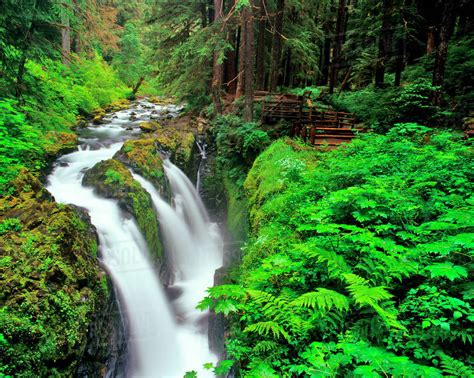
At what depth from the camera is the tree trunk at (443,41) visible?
9055mm

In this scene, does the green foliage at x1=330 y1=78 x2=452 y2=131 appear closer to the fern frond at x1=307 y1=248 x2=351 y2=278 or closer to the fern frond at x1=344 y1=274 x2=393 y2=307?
the fern frond at x1=307 y1=248 x2=351 y2=278

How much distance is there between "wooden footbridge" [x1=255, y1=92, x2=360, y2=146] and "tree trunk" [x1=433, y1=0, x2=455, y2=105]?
291 centimetres

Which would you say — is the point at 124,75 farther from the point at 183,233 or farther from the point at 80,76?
the point at 183,233

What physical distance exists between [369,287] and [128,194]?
311 inches

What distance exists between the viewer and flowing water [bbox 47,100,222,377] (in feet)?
22.4

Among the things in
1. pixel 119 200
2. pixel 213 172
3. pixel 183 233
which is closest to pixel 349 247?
pixel 119 200

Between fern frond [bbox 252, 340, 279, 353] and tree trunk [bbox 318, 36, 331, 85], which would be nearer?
fern frond [bbox 252, 340, 279, 353]

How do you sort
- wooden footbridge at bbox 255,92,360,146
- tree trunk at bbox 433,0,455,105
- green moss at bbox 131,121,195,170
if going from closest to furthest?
tree trunk at bbox 433,0,455,105
wooden footbridge at bbox 255,92,360,146
green moss at bbox 131,121,195,170

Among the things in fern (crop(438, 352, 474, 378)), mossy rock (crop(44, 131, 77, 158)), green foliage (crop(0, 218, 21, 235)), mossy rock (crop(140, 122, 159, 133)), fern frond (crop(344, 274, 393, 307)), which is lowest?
green foliage (crop(0, 218, 21, 235))

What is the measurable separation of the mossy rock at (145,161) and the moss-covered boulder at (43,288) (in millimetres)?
4618

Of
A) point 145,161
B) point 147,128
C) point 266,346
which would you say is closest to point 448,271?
point 266,346

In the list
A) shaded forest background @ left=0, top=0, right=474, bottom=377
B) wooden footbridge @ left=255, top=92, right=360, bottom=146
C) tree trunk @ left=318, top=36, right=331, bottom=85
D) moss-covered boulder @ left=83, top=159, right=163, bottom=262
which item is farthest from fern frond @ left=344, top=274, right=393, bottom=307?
tree trunk @ left=318, top=36, right=331, bottom=85

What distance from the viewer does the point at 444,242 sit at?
2.76 m

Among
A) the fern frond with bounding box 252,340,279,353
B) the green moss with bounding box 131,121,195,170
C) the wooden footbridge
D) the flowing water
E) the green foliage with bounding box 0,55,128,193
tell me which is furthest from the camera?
the green moss with bounding box 131,121,195,170
